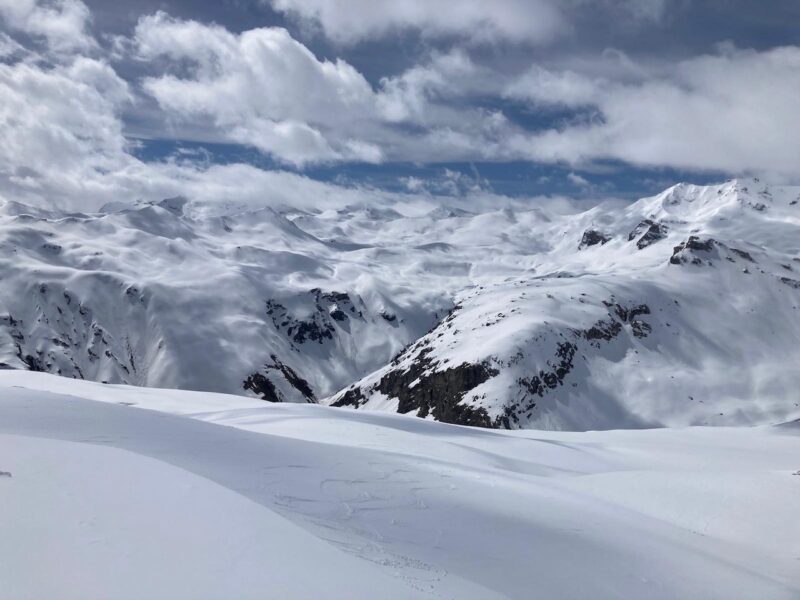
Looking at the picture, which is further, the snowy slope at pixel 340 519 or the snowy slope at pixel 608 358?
the snowy slope at pixel 608 358

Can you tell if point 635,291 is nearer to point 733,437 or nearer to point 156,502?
point 733,437

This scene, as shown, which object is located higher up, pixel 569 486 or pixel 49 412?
pixel 49 412

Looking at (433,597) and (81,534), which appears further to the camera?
(433,597)

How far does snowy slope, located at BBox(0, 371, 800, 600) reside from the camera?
31.5ft

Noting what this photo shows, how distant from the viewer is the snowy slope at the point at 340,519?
9.60 metres

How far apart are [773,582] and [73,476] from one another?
20.2 metres

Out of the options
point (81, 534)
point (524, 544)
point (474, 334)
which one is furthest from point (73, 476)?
point (474, 334)

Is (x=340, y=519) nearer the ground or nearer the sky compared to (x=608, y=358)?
nearer the ground

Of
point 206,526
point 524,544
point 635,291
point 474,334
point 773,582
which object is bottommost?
point 773,582

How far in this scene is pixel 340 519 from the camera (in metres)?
15.8

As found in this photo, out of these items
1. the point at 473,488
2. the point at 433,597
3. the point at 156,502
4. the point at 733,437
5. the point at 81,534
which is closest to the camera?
the point at 81,534

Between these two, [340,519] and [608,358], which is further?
[608,358]

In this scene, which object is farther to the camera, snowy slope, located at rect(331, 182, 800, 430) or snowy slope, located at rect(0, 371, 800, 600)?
snowy slope, located at rect(331, 182, 800, 430)

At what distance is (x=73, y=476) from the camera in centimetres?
1252
